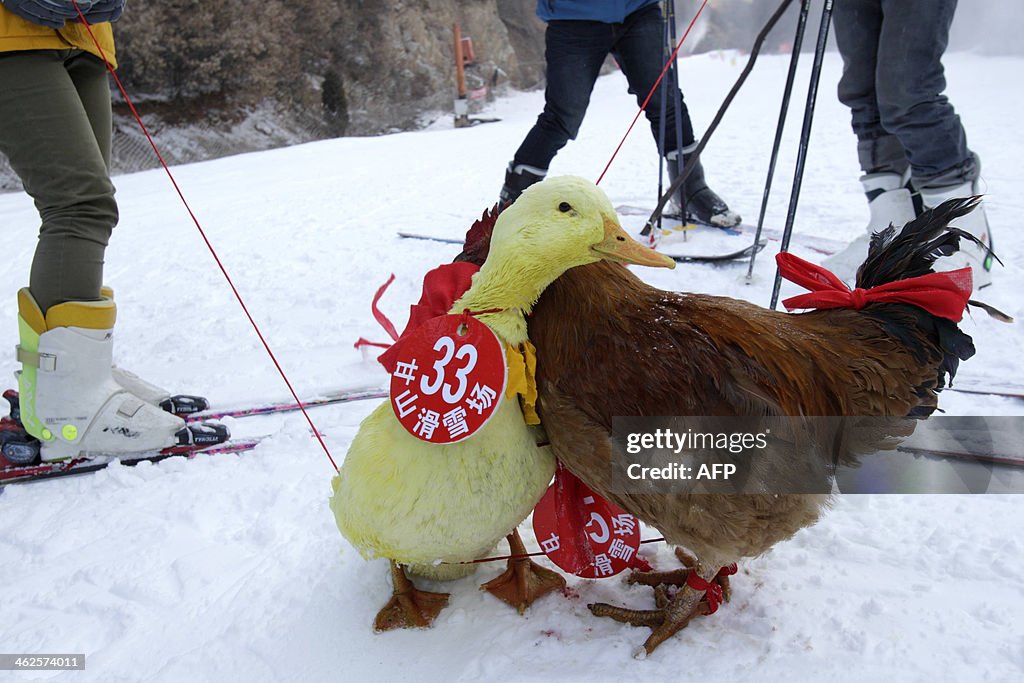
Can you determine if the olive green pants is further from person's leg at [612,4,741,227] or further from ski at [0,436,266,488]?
person's leg at [612,4,741,227]

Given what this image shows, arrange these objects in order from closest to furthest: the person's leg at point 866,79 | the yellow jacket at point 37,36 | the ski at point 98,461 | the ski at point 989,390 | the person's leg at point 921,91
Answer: the yellow jacket at point 37,36
the ski at point 98,461
the ski at point 989,390
the person's leg at point 921,91
the person's leg at point 866,79

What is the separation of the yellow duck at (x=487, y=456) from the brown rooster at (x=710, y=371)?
4.0 inches

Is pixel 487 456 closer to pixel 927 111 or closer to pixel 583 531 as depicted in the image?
pixel 583 531

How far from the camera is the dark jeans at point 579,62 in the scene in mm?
3822

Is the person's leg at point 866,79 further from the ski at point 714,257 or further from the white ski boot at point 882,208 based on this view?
the ski at point 714,257

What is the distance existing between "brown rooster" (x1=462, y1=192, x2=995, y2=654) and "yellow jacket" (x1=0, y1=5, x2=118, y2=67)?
1869mm

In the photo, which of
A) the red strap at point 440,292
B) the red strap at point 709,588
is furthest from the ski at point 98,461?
the red strap at point 709,588

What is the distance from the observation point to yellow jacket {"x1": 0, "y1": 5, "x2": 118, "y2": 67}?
6.63 ft

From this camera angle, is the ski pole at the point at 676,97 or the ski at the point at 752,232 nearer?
the ski at the point at 752,232

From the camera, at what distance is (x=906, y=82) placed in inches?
104

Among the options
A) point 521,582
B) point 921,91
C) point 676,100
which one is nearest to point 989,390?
point 921,91

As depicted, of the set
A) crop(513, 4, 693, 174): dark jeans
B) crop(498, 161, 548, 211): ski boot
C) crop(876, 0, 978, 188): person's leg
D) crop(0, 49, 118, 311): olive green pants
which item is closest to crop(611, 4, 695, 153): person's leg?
crop(513, 4, 693, 174): dark jeans

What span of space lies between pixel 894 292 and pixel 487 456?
1.01 metres

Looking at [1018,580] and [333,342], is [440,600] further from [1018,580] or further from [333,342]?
[333,342]
